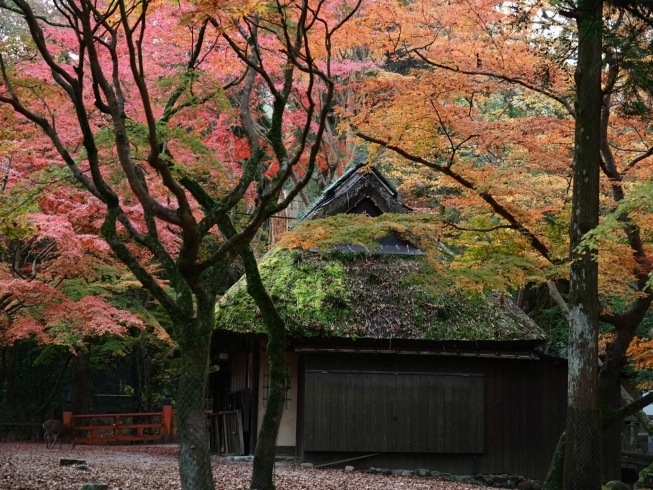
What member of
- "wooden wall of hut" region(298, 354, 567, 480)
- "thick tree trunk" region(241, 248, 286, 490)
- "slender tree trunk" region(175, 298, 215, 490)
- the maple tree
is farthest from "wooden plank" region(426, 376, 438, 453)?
"slender tree trunk" region(175, 298, 215, 490)

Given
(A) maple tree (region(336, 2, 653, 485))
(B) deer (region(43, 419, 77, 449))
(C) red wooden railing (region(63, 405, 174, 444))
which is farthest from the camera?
(C) red wooden railing (region(63, 405, 174, 444))

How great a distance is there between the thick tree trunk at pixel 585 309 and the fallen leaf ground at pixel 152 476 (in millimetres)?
3173

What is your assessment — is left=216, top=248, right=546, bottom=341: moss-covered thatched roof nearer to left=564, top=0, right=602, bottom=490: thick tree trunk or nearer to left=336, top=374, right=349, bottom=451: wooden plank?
left=336, top=374, right=349, bottom=451: wooden plank

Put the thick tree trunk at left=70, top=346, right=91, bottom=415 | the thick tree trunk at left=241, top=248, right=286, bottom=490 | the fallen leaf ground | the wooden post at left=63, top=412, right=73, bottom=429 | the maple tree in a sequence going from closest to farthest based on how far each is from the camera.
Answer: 1. the thick tree trunk at left=241, top=248, right=286, bottom=490
2. the fallen leaf ground
3. the maple tree
4. the wooden post at left=63, top=412, right=73, bottom=429
5. the thick tree trunk at left=70, top=346, right=91, bottom=415

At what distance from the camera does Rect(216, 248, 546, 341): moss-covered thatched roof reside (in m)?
14.0

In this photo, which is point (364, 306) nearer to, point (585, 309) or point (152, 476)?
point (152, 476)

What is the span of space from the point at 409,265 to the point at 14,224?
26.3ft

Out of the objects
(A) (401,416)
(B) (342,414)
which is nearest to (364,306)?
(B) (342,414)

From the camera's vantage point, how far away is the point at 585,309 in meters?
8.92

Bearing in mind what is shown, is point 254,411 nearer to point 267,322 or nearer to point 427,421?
point 427,421

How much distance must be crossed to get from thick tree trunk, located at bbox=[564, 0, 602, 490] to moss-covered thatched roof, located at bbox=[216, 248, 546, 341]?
4.44 m

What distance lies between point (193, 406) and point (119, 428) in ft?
47.2

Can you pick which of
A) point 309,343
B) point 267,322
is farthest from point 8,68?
point 309,343

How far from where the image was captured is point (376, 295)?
14703 mm
